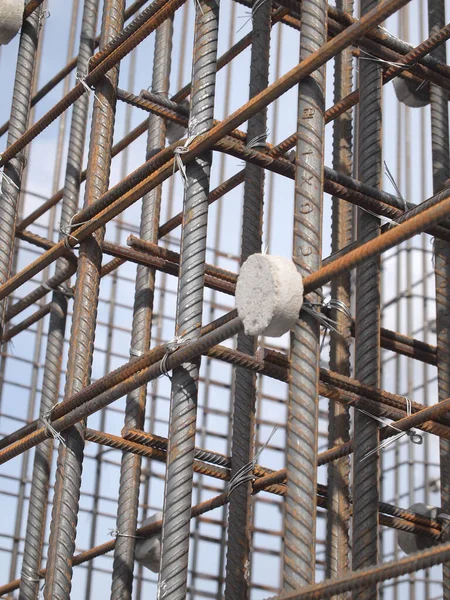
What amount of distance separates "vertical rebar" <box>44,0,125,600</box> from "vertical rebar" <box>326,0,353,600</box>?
5.89ft

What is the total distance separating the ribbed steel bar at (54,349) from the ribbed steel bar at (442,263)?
2882mm

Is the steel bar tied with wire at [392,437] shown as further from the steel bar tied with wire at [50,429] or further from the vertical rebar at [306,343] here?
the steel bar tied with wire at [50,429]

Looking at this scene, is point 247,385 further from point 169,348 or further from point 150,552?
point 169,348

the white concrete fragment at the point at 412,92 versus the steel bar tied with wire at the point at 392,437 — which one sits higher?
the white concrete fragment at the point at 412,92

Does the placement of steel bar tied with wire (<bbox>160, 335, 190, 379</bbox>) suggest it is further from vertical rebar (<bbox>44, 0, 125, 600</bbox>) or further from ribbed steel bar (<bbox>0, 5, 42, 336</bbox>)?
ribbed steel bar (<bbox>0, 5, 42, 336</bbox>)

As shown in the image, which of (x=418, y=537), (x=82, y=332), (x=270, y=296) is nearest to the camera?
(x=270, y=296)

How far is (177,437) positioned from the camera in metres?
7.66

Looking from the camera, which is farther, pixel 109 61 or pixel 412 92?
pixel 412 92

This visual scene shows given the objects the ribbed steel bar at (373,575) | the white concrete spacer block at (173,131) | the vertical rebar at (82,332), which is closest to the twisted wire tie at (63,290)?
the white concrete spacer block at (173,131)

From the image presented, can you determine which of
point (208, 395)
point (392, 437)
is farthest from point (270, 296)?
point (208, 395)

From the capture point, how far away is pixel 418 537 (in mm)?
10164

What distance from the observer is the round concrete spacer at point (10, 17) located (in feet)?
37.7

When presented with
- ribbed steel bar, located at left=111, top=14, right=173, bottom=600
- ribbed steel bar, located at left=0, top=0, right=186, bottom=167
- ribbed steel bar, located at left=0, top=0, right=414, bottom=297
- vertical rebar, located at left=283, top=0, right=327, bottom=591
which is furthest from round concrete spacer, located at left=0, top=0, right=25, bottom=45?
vertical rebar, located at left=283, top=0, right=327, bottom=591

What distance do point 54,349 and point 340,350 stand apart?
2.48 metres
